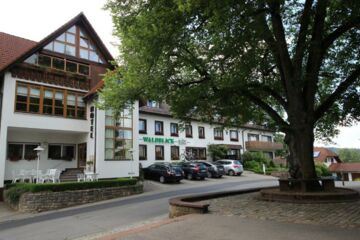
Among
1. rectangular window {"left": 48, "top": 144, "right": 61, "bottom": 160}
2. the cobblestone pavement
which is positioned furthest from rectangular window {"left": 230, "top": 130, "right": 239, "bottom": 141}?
the cobblestone pavement

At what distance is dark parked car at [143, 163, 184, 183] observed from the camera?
85.5 ft

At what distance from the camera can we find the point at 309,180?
12.5m

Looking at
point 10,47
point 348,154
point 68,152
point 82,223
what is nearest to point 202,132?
point 68,152

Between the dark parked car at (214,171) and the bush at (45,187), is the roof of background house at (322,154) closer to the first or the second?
the dark parked car at (214,171)

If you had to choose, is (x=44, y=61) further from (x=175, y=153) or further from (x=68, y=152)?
(x=175, y=153)

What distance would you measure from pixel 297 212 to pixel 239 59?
609cm

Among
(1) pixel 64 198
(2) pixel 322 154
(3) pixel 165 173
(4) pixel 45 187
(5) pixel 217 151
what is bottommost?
(1) pixel 64 198

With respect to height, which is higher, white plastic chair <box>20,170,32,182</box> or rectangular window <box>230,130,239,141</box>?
rectangular window <box>230,130,239,141</box>

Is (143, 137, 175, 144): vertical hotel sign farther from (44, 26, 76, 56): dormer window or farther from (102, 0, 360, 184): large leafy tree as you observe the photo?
(102, 0, 360, 184): large leafy tree

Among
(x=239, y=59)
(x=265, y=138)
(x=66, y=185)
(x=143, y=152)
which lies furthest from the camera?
(x=265, y=138)

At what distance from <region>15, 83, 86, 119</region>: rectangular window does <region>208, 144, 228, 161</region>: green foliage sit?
1893 cm

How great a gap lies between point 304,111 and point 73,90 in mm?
17721

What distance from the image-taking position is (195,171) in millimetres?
28766

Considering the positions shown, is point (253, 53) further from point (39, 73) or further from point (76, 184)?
point (39, 73)
